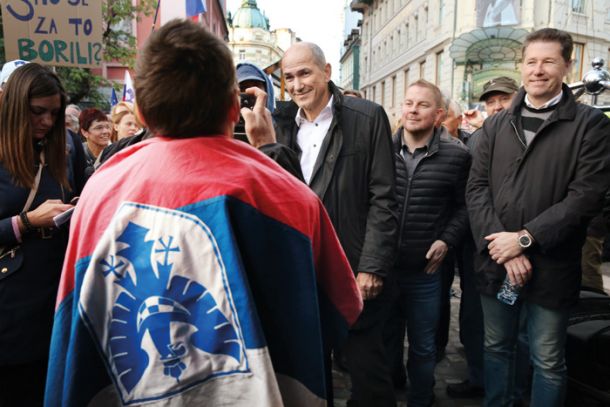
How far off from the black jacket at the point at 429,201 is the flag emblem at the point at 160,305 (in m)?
1.97

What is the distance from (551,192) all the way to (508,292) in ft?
1.86

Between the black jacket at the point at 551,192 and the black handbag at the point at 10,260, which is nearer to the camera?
the black handbag at the point at 10,260

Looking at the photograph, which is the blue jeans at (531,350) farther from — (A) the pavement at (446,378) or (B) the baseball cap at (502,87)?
(B) the baseball cap at (502,87)

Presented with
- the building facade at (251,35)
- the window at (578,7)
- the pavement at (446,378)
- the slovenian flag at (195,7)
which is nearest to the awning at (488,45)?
the window at (578,7)

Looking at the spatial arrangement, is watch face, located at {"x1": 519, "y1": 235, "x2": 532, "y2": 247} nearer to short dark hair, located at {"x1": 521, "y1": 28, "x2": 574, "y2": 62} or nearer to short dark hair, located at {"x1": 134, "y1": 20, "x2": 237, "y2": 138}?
short dark hair, located at {"x1": 521, "y1": 28, "x2": 574, "y2": 62}

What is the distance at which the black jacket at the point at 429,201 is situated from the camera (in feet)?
9.93

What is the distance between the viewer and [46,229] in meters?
2.09

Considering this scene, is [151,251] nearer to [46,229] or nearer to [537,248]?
[46,229]

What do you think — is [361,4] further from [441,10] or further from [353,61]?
[441,10]

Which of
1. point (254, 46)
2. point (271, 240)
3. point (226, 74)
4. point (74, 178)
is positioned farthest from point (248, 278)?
point (254, 46)

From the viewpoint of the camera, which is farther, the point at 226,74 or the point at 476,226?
the point at 476,226

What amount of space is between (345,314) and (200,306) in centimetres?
47

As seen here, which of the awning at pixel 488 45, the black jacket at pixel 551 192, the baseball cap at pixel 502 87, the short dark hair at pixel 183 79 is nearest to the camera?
the short dark hair at pixel 183 79

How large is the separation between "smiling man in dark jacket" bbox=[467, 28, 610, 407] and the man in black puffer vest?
318mm
